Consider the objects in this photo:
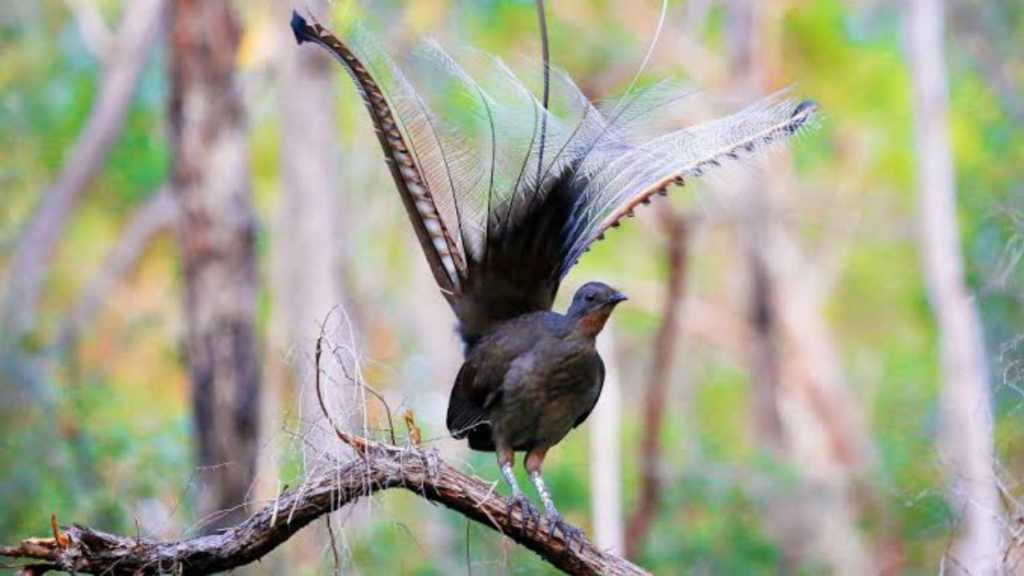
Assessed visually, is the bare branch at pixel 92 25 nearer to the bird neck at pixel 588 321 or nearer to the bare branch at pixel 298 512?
the bird neck at pixel 588 321

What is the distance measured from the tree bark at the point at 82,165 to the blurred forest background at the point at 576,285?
0.04 m

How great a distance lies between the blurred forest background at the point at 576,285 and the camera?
802cm

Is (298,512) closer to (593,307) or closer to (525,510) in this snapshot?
(525,510)

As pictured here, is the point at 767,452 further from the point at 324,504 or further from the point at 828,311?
the point at 324,504

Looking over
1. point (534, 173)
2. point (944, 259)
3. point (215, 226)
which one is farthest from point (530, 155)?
point (944, 259)

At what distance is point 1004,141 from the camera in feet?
51.8

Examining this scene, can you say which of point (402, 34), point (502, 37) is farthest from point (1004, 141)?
point (402, 34)

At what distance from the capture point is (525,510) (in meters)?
4.97

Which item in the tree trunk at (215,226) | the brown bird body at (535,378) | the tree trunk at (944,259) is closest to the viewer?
the brown bird body at (535,378)

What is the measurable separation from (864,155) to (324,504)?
1883 cm

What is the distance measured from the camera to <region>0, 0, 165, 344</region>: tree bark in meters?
14.3

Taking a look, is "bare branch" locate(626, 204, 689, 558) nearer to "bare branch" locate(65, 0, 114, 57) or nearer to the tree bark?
the tree bark

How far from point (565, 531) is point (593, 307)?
2.37 ft

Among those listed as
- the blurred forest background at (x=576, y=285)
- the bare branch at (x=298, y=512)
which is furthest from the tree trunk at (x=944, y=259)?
the bare branch at (x=298, y=512)
